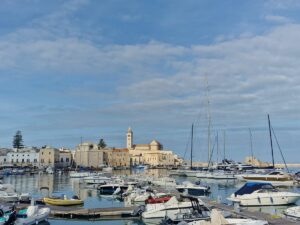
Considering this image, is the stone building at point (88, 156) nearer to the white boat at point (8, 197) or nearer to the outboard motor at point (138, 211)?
the white boat at point (8, 197)

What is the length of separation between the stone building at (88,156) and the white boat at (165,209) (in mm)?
135484

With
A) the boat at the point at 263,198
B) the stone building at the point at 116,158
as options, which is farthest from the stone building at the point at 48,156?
the boat at the point at 263,198

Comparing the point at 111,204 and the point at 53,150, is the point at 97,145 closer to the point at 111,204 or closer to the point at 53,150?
the point at 53,150

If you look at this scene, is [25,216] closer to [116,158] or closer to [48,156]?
[48,156]

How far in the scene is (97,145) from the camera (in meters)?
184

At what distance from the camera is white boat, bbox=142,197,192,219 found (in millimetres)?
32469

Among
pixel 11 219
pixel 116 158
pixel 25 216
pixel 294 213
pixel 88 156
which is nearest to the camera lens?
pixel 11 219

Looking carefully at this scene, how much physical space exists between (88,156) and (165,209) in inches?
5481

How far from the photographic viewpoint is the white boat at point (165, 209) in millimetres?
32469

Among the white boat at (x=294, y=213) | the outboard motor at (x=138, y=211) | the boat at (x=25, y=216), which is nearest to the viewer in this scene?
the boat at (x=25, y=216)

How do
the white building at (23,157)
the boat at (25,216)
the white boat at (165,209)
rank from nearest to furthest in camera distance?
the boat at (25,216)
the white boat at (165,209)
the white building at (23,157)

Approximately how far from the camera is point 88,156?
554 ft

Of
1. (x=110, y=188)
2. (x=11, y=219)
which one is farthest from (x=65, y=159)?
(x=11, y=219)

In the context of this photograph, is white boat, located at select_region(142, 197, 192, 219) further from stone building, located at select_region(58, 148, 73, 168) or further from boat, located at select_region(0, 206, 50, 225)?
stone building, located at select_region(58, 148, 73, 168)
